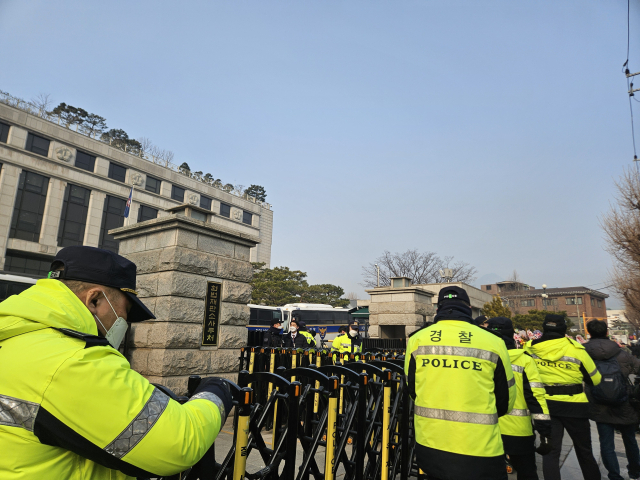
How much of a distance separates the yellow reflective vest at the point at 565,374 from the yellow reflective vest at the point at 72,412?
4858 millimetres

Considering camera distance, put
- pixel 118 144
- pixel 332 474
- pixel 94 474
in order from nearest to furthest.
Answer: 1. pixel 94 474
2. pixel 332 474
3. pixel 118 144

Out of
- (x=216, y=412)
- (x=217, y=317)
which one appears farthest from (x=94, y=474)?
(x=217, y=317)

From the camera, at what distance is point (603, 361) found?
561 cm

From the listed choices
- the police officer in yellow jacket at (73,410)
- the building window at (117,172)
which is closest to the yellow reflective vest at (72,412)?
the police officer in yellow jacket at (73,410)

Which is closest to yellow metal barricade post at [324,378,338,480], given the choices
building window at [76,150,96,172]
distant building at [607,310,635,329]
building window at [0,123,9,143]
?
building window at [0,123,9,143]

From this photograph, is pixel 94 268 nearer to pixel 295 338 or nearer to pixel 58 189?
pixel 295 338

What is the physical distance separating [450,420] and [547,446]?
1.93m

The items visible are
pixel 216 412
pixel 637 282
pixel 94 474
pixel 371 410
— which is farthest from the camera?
pixel 637 282

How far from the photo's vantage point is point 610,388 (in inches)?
212

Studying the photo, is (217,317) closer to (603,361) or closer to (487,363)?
(487,363)

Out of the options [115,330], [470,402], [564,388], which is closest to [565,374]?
[564,388]

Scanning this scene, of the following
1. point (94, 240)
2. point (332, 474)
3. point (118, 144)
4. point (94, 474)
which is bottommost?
point (332, 474)

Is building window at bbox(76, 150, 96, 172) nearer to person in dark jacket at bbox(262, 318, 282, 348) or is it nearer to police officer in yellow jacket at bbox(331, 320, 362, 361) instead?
person in dark jacket at bbox(262, 318, 282, 348)

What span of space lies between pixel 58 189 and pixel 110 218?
5177 millimetres
